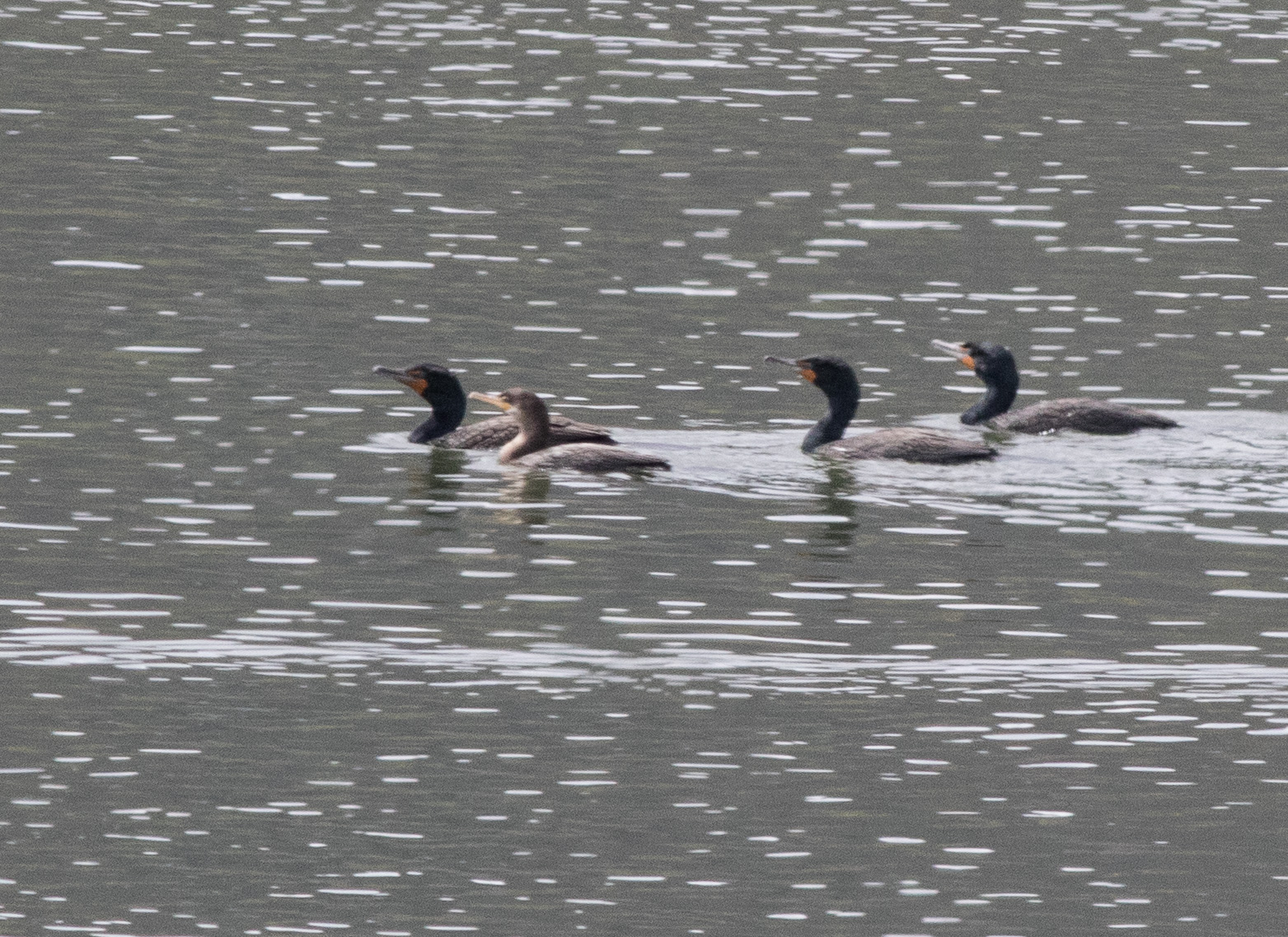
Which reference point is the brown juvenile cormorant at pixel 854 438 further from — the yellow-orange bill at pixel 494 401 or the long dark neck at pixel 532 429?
the yellow-orange bill at pixel 494 401

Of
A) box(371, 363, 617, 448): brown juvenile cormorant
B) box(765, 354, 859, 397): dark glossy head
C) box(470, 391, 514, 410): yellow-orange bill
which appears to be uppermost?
box(765, 354, 859, 397): dark glossy head

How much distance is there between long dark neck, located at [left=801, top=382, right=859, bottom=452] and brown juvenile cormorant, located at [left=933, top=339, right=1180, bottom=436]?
1.57 m

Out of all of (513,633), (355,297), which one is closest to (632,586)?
(513,633)

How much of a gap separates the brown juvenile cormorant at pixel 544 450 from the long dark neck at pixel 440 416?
143 mm

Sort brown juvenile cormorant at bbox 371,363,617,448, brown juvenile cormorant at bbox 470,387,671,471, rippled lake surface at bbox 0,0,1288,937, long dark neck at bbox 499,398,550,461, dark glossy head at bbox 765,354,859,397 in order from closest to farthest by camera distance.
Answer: rippled lake surface at bbox 0,0,1288,937 → brown juvenile cormorant at bbox 470,387,671,471 → long dark neck at bbox 499,398,550,461 → dark glossy head at bbox 765,354,859,397 → brown juvenile cormorant at bbox 371,363,617,448

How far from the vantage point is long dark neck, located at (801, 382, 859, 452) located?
Result: 22.3 meters

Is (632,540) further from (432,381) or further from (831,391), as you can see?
(432,381)

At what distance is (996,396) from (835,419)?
2.05m

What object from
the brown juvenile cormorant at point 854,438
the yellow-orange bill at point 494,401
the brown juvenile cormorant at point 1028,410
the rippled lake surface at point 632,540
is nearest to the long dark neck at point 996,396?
the brown juvenile cormorant at point 1028,410

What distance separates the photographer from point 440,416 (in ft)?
75.4

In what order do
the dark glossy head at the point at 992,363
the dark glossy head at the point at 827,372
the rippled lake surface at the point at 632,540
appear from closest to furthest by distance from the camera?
1. the rippled lake surface at the point at 632,540
2. the dark glossy head at the point at 827,372
3. the dark glossy head at the point at 992,363

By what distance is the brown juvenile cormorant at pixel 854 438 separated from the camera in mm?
21609

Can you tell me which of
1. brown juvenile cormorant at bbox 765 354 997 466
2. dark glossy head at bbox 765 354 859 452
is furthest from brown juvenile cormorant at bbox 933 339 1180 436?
dark glossy head at bbox 765 354 859 452

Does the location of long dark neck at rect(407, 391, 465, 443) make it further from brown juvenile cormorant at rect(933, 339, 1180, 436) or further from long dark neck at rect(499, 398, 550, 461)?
brown juvenile cormorant at rect(933, 339, 1180, 436)
